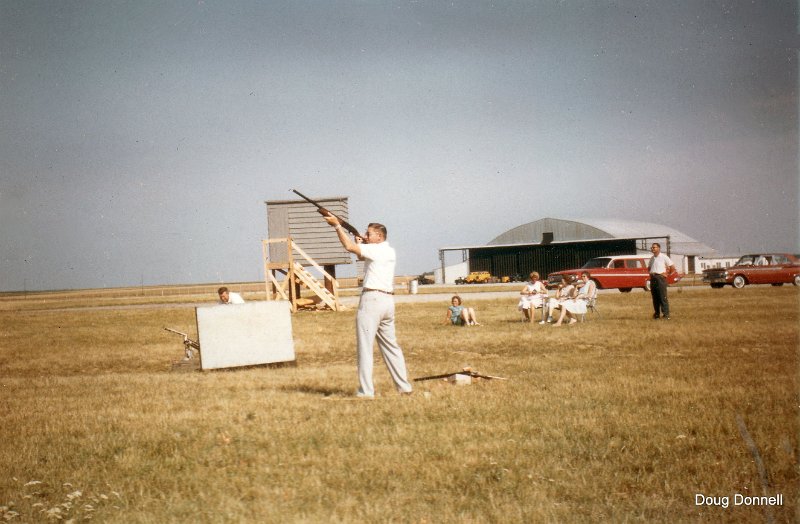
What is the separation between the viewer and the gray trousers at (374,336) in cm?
771

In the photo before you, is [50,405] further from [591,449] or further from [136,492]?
[591,449]

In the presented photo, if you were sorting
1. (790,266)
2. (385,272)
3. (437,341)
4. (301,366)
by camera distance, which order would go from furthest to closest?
(790,266)
(437,341)
(301,366)
(385,272)

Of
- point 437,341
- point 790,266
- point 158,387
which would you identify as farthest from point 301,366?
point 790,266

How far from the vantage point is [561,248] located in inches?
2335

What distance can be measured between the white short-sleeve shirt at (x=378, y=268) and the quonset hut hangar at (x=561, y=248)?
1989 inches

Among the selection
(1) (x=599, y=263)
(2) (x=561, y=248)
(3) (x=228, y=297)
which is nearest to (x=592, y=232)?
(2) (x=561, y=248)

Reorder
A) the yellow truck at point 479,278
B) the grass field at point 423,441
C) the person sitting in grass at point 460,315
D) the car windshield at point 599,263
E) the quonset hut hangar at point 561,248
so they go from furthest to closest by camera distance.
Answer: the yellow truck at point 479,278
the quonset hut hangar at point 561,248
the car windshield at point 599,263
the person sitting in grass at point 460,315
the grass field at point 423,441

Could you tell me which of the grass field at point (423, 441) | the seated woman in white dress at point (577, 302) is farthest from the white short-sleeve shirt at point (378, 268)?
the seated woman in white dress at point (577, 302)

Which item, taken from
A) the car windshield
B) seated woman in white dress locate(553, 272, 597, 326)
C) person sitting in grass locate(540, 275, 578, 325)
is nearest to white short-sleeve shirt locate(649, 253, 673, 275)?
seated woman in white dress locate(553, 272, 597, 326)

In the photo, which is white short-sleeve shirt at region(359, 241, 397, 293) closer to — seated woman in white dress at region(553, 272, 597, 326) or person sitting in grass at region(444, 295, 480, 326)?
seated woman in white dress at region(553, 272, 597, 326)

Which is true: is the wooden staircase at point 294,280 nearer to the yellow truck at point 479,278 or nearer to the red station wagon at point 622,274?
the red station wagon at point 622,274

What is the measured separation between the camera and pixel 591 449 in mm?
5414

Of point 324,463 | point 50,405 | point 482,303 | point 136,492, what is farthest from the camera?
point 482,303

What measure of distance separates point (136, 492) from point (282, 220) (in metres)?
24.2
